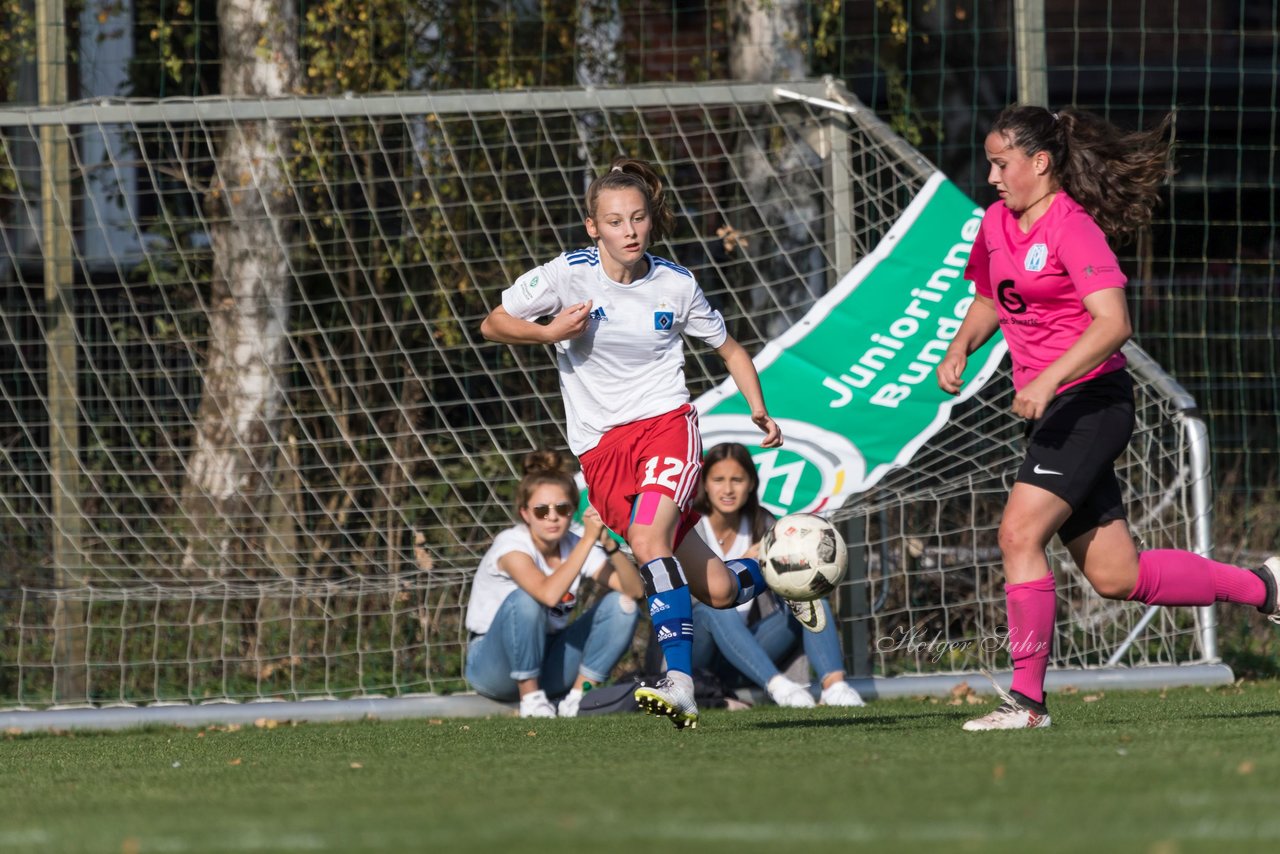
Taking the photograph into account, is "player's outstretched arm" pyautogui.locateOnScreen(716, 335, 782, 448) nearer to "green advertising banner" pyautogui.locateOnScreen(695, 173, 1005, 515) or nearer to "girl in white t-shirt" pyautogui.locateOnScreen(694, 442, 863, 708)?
"girl in white t-shirt" pyautogui.locateOnScreen(694, 442, 863, 708)

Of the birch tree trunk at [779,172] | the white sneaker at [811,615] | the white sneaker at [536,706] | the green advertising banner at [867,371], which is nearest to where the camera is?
the white sneaker at [811,615]

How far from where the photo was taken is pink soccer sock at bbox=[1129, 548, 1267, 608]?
493 centimetres

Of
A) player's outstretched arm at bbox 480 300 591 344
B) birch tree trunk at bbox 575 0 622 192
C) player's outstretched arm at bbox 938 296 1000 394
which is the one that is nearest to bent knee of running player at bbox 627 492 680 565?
player's outstretched arm at bbox 480 300 591 344

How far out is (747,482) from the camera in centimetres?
684

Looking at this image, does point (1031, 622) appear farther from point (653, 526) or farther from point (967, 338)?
point (653, 526)

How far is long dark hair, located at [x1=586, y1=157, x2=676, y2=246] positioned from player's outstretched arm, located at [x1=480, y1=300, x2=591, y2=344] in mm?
371

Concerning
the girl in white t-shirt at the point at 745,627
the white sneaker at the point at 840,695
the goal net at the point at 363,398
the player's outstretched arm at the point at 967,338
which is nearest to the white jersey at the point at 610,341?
the player's outstretched arm at the point at 967,338

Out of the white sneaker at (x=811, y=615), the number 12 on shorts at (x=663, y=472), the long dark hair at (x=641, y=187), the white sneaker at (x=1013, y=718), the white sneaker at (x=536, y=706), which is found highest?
the long dark hair at (x=641, y=187)

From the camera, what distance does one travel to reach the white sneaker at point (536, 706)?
6.76 metres

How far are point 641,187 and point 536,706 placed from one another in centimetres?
250

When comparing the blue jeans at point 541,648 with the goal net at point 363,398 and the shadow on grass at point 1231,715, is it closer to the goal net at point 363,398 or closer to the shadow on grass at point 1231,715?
→ the goal net at point 363,398

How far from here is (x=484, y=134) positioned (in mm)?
8844

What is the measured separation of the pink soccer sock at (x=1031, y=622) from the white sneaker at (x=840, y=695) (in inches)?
76.5

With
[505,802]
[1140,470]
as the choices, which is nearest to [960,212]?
[1140,470]
